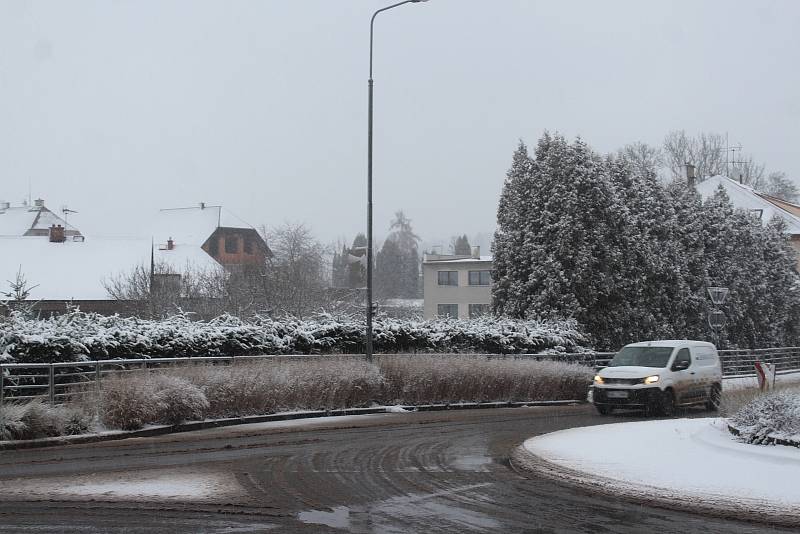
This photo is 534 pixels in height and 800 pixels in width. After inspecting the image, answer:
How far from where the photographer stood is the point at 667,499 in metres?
10.0

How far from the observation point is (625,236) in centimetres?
3759

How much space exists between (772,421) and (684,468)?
5.22 ft

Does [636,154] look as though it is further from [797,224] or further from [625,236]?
[625,236]

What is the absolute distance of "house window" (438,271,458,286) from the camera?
7731 centimetres

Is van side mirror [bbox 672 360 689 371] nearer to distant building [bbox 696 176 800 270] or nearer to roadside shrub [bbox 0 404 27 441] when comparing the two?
roadside shrub [bbox 0 404 27 441]

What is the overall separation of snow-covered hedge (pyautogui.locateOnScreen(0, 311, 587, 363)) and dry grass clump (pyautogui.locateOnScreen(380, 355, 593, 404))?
7.04ft

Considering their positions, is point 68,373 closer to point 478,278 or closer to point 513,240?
point 513,240

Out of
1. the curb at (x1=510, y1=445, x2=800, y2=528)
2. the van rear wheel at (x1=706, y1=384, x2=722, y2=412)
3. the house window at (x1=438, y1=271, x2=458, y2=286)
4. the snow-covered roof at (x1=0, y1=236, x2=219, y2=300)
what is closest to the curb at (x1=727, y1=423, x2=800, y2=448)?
the curb at (x1=510, y1=445, x2=800, y2=528)

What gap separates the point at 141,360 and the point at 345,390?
531 centimetres

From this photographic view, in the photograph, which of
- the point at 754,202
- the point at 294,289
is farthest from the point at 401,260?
the point at 294,289

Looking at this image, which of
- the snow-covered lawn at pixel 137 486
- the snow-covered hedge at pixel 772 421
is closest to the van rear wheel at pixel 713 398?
the snow-covered hedge at pixel 772 421

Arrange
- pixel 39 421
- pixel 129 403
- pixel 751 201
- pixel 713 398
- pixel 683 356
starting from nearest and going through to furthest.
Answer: pixel 39 421 < pixel 129 403 < pixel 683 356 < pixel 713 398 < pixel 751 201

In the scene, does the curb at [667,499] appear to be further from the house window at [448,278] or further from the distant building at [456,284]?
the house window at [448,278]

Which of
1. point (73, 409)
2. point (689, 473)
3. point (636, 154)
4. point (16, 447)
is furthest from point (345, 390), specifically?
point (636, 154)
